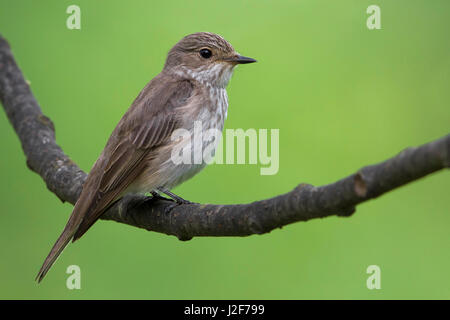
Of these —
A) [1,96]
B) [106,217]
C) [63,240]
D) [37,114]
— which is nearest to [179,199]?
[106,217]

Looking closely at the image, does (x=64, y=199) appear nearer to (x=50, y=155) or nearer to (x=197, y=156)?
(x=50, y=155)

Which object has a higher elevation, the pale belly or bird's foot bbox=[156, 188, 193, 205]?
the pale belly

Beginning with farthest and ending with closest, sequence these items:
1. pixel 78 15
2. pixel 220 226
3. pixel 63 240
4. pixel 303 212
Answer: pixel 78 15
pixel 63 240
pixel 220 226
pixel 303 212

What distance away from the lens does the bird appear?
4004mm

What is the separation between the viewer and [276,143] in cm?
519

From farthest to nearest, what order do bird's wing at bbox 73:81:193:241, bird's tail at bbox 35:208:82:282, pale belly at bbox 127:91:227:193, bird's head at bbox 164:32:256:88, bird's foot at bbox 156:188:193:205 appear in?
bird's head at bbox 164:32:256:88 → pale belly at bbox 127:91:227:193 → bird's foot at bbox 156:188:193:205 → bird's wing at bbox 73:81:193:241 → bird's tail at bbox 35:208:82:282

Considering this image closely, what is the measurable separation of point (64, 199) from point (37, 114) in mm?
1026

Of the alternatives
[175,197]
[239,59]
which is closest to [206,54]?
[239,59]

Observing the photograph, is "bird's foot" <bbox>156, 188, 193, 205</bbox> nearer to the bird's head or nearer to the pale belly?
the pale belly

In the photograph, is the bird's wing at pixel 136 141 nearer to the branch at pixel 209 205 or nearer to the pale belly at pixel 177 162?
the pale belly at pixel 177 162

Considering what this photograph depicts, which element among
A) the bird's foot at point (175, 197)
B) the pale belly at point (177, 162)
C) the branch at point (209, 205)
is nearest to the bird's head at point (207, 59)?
the pale belly at point (177, 162)

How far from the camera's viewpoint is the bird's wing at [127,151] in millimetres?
3922

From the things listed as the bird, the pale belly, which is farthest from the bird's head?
the pale belly

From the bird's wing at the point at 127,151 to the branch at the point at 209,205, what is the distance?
0.71ft
